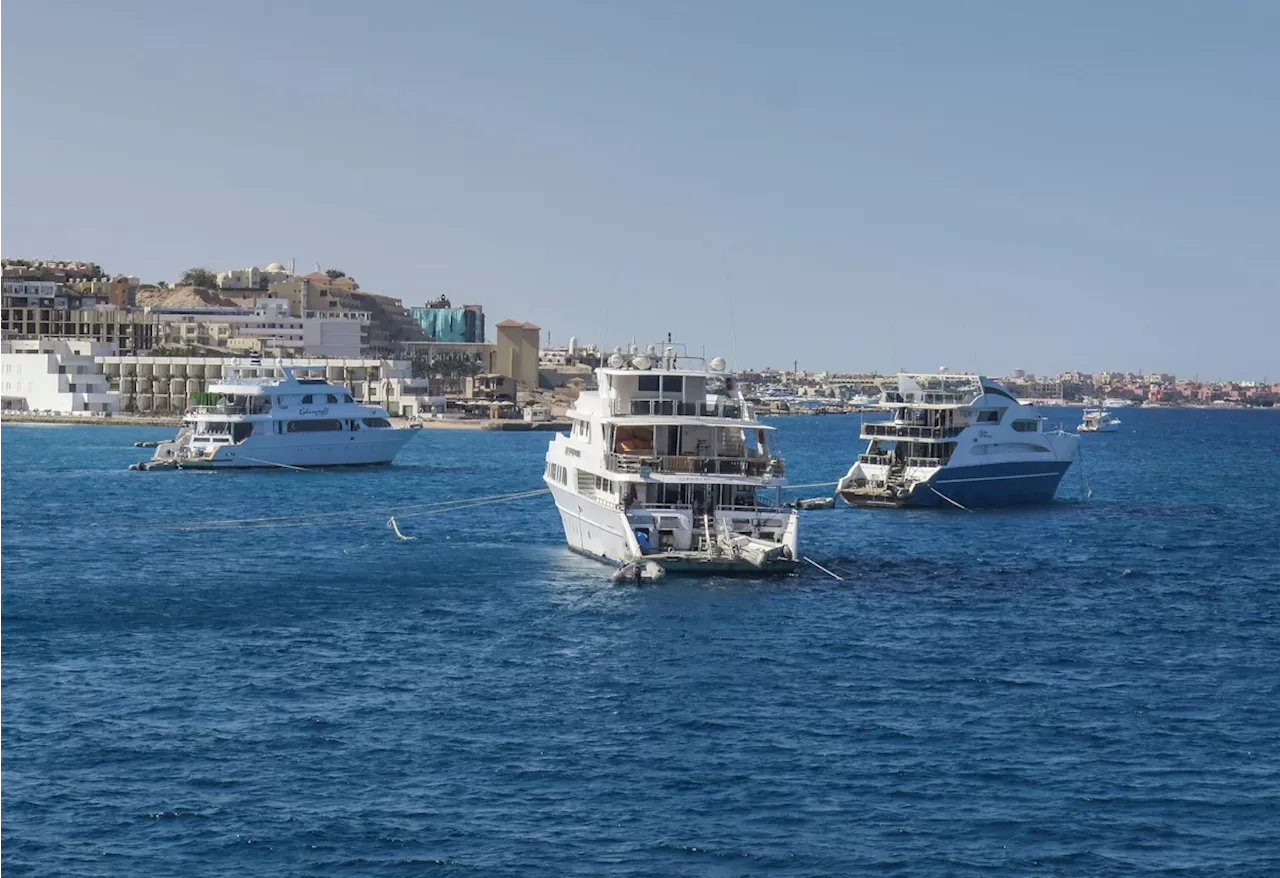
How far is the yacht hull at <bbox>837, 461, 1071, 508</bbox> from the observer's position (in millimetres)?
80312

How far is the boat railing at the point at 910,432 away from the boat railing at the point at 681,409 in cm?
2787

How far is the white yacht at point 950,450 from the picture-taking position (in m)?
80.3

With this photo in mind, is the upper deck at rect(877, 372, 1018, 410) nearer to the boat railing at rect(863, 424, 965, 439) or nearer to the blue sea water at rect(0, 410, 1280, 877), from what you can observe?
the boat railing at rect(863, 424, 965, 439)

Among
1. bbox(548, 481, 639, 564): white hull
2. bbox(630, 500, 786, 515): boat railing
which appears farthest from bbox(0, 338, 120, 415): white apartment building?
bbox(630, 500, 786, 515): boat railing

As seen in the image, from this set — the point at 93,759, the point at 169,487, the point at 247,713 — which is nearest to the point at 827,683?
the point at 247,713

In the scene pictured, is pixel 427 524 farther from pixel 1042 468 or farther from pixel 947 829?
pixel 947 829

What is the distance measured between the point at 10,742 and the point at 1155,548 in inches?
1907

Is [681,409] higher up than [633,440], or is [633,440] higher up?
[681,409]

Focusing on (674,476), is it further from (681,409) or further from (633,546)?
(681,409)

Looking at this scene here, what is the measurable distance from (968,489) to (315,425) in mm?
47871

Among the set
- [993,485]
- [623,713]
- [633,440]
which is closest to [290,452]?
[993,485]

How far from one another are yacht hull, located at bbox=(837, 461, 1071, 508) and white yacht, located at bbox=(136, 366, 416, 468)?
42479mm

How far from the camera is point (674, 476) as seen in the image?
5109 centimetres

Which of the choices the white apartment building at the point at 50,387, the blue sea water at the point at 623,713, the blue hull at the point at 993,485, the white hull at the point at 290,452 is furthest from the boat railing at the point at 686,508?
the white apartment building at the point at 50,387
